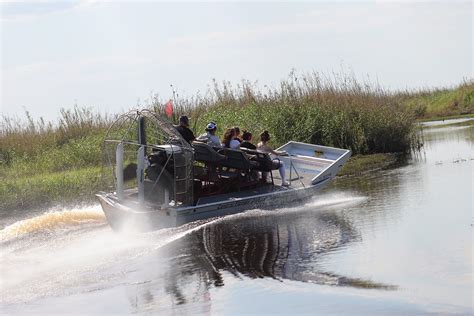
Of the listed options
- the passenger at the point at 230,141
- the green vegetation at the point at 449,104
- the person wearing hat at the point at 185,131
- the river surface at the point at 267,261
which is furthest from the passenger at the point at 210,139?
the green vegetation at the point at 449,104

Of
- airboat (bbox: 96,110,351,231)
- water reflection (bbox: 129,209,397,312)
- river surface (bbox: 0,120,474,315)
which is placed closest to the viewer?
river surface (bbox: 0,120,474,315)

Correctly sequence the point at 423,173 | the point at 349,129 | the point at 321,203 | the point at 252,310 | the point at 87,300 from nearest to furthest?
1. the point at 252,310
2. the point at 87,300
3. the point at 321,203
4. the point at 423,173
5. the point at 349,129

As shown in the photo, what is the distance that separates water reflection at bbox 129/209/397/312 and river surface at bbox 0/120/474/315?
20 mm

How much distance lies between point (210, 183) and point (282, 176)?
169cm

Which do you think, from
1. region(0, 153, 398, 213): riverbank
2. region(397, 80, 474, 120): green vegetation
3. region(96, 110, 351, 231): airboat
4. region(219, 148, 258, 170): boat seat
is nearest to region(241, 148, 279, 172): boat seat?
region(96, 110, 351, 231): airboat

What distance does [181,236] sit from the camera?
52.9 ft

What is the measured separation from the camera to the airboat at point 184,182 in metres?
16.5

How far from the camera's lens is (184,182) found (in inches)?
669

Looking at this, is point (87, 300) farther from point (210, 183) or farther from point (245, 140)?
point (245, 140)

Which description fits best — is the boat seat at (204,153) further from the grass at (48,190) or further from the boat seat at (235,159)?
the grass at (48,190)

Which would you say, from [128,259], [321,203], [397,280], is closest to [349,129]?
[321,203]

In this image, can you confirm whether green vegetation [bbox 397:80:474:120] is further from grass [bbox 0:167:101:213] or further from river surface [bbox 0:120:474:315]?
river surface [bbox 0:120:474:315]

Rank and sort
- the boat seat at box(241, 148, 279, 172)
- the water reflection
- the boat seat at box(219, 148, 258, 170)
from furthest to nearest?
the boat seat at box(241, 148, 279, 172) → the boat seat at box(219, 148, 258, 170) → the water reflection

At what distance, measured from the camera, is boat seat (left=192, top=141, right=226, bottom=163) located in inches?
691
